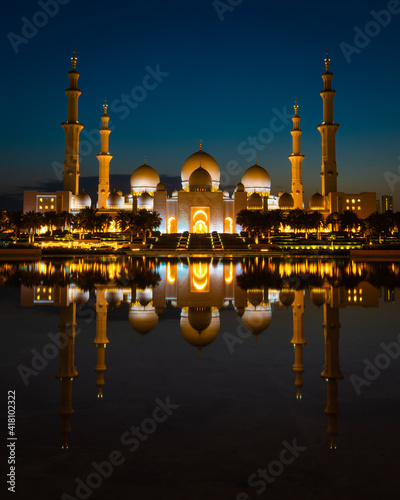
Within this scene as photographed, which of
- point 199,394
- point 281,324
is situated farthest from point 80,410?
point 281,324

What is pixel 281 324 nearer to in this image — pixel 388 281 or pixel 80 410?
pixel 80 410

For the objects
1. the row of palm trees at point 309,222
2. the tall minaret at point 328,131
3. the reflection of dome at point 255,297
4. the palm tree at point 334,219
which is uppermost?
the tall minaret at point 328,131

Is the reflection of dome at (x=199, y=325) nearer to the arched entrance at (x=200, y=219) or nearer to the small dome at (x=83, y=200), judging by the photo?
the arched entrance at (x=200, y=219)

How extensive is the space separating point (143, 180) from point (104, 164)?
16.6 ft

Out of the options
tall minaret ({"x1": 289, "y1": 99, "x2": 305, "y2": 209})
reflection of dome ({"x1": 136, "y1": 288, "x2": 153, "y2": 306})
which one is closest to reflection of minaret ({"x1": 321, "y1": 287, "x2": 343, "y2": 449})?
reflection of dome ({"x1": 136, "y1": 288, "x2": 153, "y2": 306})

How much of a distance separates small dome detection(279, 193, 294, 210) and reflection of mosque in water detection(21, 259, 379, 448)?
48933mm

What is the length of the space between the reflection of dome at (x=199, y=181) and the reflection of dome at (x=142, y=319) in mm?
48058

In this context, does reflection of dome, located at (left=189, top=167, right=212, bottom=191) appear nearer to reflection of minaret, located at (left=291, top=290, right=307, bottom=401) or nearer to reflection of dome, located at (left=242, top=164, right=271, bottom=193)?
reflection of dome, located at (left=242, top=164, right=271, bottom=193)

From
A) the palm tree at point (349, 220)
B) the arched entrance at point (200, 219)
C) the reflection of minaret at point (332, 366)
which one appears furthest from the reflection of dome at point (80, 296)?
the arched entrance at point (200, 219)

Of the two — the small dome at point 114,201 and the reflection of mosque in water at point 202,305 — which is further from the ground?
the small dome at point 114,201

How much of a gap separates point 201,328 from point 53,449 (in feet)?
12.8

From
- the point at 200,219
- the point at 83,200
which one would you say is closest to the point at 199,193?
the point at 200,219

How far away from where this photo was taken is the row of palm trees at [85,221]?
44.7 metres

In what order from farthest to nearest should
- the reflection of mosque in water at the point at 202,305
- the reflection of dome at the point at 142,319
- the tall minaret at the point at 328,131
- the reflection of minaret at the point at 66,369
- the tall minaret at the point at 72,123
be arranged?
the tall minaret at the point at 328,131
the tall minaret at the point at 72,123
the reflection of dome at the point at 142,319
the reflection of mosque in water at the point at 202,305
the reflection of minaret at the point at 66,369
